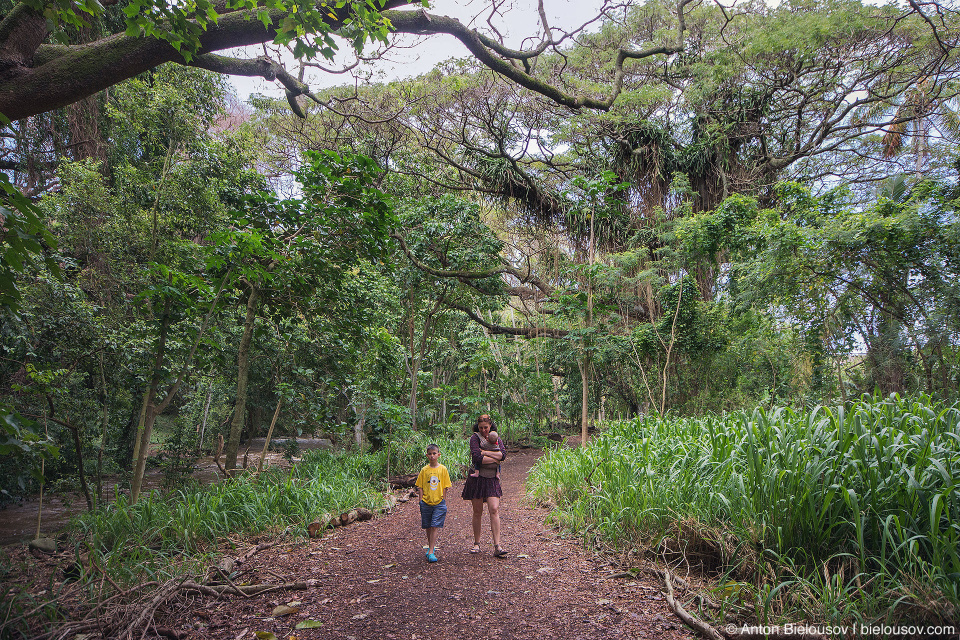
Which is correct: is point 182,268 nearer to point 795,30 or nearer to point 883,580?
point 883,580

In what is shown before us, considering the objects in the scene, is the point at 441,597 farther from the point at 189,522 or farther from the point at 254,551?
the point at 189,522

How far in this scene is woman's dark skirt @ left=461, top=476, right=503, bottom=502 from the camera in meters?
3.85

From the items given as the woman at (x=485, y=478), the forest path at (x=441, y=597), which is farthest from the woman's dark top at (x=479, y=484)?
the forest path at (x=441, y=597)

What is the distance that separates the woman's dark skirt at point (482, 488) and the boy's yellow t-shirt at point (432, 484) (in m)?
0.23

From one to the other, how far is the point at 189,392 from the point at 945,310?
13.9 metres

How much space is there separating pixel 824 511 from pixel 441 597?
7.66 ft

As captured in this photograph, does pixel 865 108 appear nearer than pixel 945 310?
No

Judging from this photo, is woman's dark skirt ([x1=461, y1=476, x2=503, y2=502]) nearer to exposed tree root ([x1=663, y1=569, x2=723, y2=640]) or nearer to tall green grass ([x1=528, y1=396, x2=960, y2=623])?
tall green grass ([x1=528, y1=396, x2=960, y2=623])

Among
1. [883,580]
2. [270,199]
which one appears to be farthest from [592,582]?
[270,199]

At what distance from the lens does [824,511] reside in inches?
95.8

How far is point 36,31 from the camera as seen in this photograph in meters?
2.46

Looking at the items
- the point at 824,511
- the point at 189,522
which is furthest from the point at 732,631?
the point at 189,522

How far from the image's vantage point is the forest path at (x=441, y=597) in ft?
8.33

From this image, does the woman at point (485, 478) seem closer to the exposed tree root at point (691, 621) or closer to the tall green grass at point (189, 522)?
the exposed tree root at point (691, 621)
